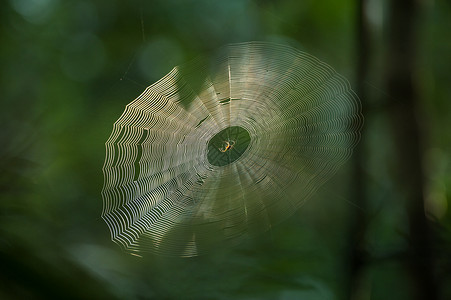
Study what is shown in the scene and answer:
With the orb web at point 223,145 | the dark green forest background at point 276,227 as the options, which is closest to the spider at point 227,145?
the orb web at point 223,145

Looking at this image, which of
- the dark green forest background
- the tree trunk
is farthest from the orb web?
the tree trunk

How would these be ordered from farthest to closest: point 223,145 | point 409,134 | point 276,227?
point 223,145, point 276,227, point 409,134

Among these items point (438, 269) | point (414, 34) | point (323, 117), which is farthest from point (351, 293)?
point (323, 117)

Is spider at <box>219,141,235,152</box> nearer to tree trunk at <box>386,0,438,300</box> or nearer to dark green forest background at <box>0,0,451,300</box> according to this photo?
dark green forest background at <box>0,0,451,300</box>

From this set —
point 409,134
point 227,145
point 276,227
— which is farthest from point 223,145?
point 409,134

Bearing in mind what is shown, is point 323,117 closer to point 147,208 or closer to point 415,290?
point 147,208

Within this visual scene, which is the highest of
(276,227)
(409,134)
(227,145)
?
(227,145)

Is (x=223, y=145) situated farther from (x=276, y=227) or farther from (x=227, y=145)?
(x=276, y=227)
